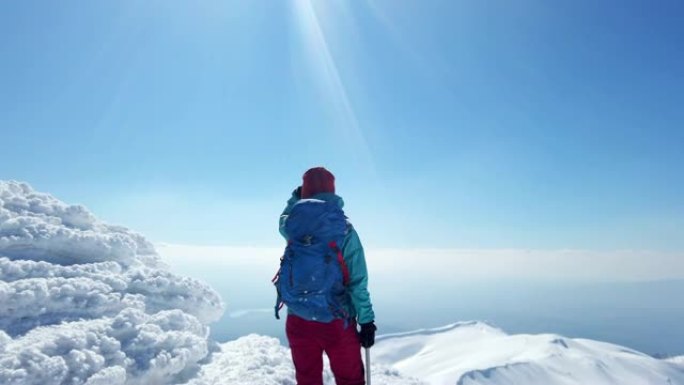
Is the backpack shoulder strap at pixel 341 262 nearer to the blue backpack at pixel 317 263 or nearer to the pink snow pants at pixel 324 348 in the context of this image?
the blue backpack at pixel 317 263

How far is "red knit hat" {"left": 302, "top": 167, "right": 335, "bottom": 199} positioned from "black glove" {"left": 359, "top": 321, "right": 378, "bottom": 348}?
5.35 feet

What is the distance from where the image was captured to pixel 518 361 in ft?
302

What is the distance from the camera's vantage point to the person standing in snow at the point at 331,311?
4188 mm

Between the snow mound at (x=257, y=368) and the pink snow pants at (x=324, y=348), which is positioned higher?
the pink snow pants at (x=324, y=348)

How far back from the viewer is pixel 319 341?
13.9 ft

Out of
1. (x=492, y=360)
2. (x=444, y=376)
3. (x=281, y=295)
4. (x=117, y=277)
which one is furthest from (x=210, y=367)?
(x=492, y=360)

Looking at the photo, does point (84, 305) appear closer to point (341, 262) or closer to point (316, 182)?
point (316, 182)

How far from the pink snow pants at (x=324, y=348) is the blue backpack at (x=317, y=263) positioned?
0.43 ft

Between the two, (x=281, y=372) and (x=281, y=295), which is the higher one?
(x=281, y=295)

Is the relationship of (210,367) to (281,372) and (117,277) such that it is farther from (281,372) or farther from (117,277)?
(117,277)

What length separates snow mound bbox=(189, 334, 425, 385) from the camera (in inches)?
286

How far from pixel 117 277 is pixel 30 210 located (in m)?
3.01

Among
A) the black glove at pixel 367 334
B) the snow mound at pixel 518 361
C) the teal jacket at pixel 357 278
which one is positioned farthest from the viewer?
the snow mound at pixel 518 361

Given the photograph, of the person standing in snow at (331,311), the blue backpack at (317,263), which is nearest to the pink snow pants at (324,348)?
the person standing in snow at (331,311)
